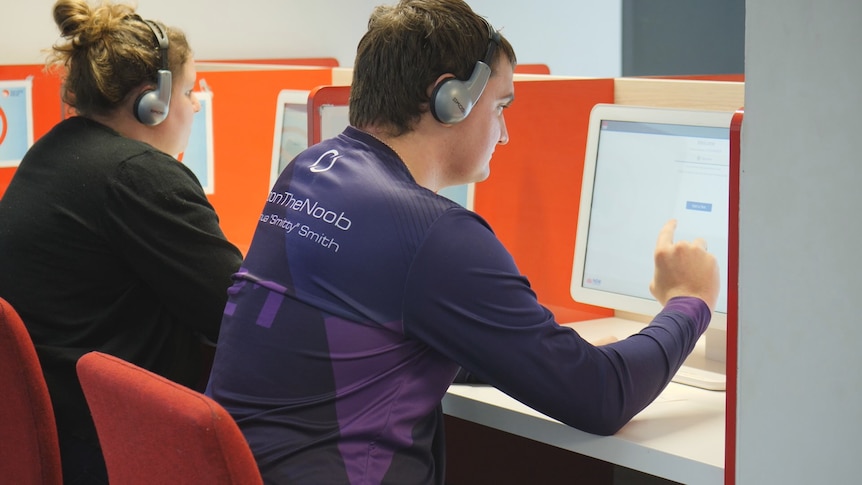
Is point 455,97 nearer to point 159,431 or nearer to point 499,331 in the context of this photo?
point 499,331

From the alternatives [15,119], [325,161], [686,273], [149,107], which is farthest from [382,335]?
[15,119]

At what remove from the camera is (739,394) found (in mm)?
1062

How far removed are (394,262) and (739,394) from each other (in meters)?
0.39

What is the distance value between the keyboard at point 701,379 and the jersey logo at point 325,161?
629 millimetres

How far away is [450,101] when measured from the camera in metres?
1.24

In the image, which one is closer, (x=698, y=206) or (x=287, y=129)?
(x=698, y=206)

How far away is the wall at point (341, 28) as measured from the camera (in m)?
4.01

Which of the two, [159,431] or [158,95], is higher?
[158,95]

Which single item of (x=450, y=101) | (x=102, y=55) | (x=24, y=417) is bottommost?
(x=24, y=417)

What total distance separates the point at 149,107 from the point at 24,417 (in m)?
0.57

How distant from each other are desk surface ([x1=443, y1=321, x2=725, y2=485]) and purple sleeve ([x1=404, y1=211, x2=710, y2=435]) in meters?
0.06

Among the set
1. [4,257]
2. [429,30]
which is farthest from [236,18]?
[429,30]

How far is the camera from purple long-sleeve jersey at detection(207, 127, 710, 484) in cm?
A: 112

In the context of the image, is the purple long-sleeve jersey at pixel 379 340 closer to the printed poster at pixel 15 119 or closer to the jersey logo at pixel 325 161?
the jersey logo at pixel 325 161
